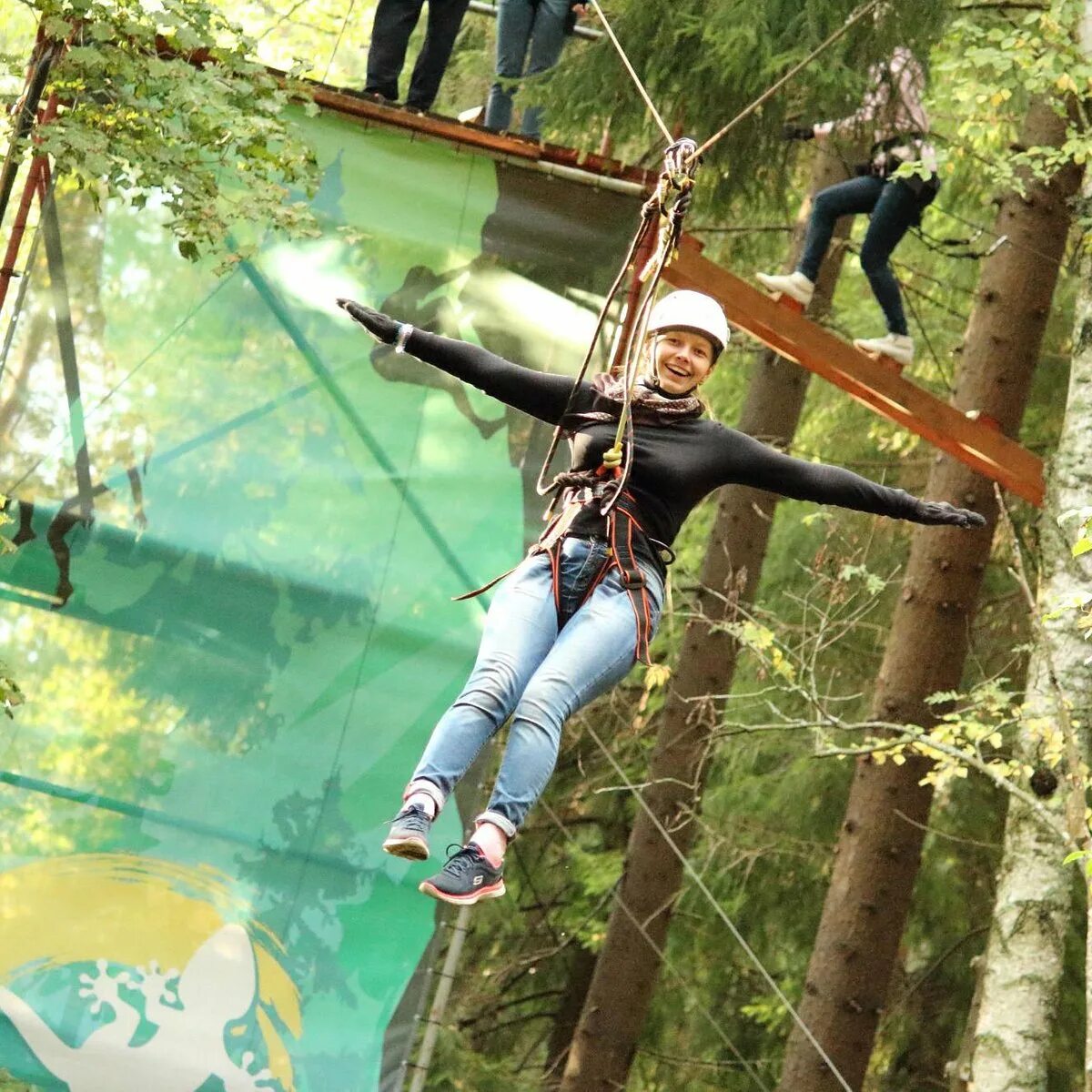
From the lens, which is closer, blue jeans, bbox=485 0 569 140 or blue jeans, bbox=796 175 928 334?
blue jeans, bbox=796 175 928 334

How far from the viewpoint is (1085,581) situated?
21.4ft

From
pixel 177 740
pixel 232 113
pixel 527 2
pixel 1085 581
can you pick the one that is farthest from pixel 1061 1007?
pixel 232 113

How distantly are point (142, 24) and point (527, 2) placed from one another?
2632 mm

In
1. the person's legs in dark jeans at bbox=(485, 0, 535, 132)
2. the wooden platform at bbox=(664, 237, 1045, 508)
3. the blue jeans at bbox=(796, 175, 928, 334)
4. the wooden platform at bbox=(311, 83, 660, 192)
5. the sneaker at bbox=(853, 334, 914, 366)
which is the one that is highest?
the person's legs in dark jeans at bbox=(485, 0, 535, 132)

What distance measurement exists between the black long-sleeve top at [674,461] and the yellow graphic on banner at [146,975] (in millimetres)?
3048

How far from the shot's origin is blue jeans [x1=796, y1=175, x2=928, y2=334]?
740cm

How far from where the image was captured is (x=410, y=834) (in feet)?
12.1

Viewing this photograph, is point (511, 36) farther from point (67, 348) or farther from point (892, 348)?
point (67, 348)

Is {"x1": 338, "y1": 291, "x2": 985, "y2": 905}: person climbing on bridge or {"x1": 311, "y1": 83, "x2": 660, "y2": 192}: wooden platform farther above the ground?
{"x1": 311, "y1": 83, "x2": 660, "y2": 192}: wooden platform

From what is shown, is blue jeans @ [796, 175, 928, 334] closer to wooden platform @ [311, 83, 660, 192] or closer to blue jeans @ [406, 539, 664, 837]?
wooden platform @ [311, 83, 660, 192]

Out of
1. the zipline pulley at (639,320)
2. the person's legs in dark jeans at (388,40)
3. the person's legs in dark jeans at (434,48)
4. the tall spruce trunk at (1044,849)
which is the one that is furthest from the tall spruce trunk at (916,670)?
the zipline pulley at (639,320)

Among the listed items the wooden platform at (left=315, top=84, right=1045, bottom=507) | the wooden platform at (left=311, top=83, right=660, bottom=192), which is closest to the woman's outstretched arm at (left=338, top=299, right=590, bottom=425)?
the wooden platform at (left=315, top=84, right=1045, bottom=507)

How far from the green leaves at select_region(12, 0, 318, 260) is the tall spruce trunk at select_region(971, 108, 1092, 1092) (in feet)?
10.1

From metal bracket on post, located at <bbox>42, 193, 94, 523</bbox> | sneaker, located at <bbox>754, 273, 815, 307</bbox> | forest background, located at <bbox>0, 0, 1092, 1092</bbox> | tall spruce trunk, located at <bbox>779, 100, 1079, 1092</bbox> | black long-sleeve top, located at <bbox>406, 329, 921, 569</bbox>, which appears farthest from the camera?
tall spruce trunk, located at <bbox>779, 100, 1079, 1092</bbox>
